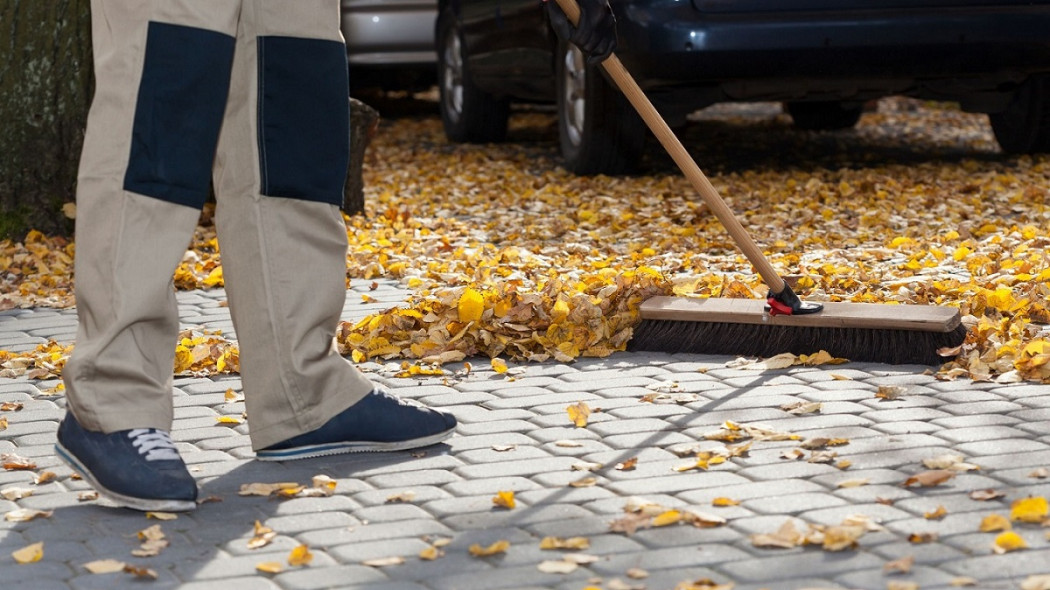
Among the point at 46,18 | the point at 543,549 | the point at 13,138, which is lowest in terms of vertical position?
Result: the point at 543,549

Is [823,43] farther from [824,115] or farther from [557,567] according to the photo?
[557,567]

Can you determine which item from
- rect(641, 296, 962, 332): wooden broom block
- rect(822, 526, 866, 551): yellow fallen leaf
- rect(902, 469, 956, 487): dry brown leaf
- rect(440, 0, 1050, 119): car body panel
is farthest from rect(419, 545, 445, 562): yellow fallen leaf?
rect(440, 0, 1050, 119): car body panel

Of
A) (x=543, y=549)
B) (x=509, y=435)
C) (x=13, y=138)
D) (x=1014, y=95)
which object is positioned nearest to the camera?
(x=543, y=549)

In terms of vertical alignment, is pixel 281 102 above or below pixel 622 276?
above

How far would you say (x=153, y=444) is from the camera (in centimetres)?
334

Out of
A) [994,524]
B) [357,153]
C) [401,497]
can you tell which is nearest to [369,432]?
[401,497]

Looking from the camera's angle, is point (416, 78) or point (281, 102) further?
point (416, 78)

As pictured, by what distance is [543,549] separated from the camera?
2.96m

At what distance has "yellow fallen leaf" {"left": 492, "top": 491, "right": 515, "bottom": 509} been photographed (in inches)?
127

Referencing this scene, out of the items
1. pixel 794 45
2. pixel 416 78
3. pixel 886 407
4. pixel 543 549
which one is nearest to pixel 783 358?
pixel 886 407

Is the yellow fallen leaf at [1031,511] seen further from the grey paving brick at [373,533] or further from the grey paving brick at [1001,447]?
the grey paving brick at [373,533]

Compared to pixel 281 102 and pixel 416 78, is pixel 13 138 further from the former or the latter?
pixel 416 78

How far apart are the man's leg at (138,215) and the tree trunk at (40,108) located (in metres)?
3.77

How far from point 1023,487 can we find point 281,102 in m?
1.71
